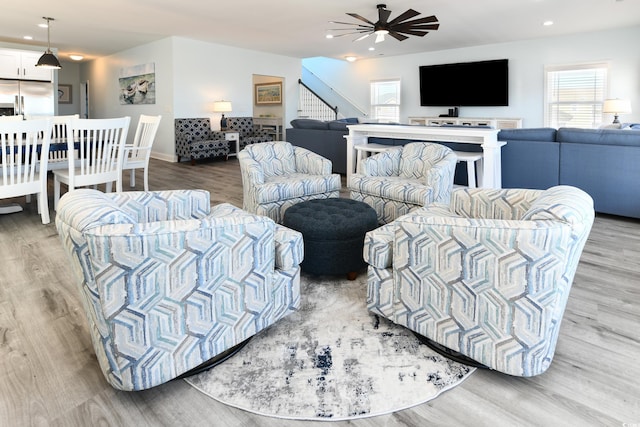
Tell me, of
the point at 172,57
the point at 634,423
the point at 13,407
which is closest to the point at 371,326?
the point at 634,423

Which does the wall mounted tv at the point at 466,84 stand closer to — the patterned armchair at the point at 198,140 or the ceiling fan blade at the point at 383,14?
the ceiling fan blade at the point at 383,14

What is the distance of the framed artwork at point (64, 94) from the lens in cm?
1185

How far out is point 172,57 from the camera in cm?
813

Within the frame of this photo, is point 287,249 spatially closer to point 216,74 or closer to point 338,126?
point 338,126

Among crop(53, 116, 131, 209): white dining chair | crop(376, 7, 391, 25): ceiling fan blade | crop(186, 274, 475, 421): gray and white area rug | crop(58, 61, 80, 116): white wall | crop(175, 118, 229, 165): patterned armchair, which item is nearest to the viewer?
crop(186, 274, 475, 421): gray and white area rug

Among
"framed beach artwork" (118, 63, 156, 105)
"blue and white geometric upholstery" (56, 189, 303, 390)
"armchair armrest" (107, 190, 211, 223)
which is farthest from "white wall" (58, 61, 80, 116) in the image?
"blue and white geometric upholstery" (56, 189, 303, 390)

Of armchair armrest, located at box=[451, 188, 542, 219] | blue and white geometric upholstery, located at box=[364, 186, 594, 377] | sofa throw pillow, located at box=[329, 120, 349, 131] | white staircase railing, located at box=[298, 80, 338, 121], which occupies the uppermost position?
white staircase railing, located at box=[298, 80, 338, 121]

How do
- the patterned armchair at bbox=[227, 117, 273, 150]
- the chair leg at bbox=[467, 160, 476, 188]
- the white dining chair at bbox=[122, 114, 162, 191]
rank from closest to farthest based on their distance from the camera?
the chair leg at bbox=[467, 160, 476, 188] < the white dining chair at bbox=[122, 114, 162, 191] < the patterned armchair at bbox=[227, 117, 273, 150]

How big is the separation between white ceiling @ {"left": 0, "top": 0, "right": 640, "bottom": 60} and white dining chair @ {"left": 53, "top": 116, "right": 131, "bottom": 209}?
96.4 inches

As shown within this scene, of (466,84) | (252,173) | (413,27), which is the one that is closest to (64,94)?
(413,27)

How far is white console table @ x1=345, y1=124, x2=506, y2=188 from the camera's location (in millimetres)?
4520

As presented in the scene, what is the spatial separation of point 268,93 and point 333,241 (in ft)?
30.2

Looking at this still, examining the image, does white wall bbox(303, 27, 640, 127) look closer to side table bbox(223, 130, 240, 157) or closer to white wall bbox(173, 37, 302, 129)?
white wall bbox(173, 37, 302, 129)

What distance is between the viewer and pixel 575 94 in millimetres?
8055
